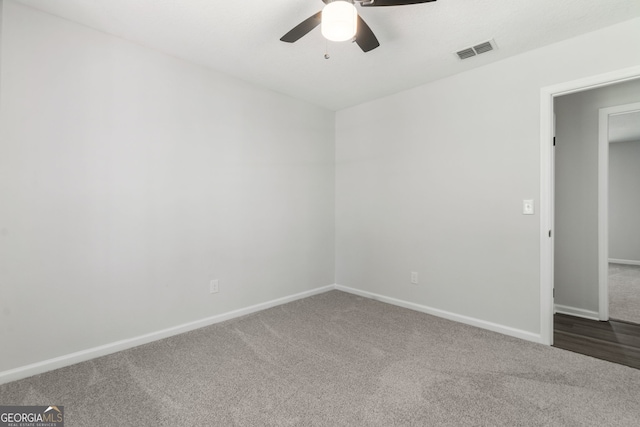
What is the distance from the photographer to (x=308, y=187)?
154 inches

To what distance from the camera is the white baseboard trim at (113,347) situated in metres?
2.01

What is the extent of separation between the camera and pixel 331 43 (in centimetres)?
246

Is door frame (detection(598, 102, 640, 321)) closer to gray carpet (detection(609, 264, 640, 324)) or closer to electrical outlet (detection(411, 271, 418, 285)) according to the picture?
gray carpet (detection(609, 264, 640, 324))

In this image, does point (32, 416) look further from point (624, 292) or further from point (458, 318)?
point (624, 292)

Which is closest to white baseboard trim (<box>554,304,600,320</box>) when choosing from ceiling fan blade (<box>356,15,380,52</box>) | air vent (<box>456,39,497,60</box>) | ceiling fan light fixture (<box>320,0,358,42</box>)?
air vent (<box>456,39,497,60</box>)

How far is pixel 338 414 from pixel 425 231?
2.14 m

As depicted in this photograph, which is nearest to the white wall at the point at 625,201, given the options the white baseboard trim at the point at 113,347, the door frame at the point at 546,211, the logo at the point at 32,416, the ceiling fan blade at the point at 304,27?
the door frame at the point at 546,211

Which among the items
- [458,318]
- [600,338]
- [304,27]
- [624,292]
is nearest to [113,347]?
[304,27]

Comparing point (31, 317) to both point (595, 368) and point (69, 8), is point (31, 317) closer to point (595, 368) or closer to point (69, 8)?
point (69, 8)

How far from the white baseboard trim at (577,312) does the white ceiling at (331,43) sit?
266 centimetres

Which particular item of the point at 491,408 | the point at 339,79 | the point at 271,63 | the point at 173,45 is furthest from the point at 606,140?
the point at 173,45

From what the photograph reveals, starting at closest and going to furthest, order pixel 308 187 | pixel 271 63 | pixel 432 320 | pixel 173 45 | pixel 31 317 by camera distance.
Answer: pixel 31 317
pixel 173 45
pixel 271 63
pixel 432 320
pixel 308 187

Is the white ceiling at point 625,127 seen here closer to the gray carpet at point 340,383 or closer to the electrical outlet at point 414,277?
the electrical outlet at point 414,277

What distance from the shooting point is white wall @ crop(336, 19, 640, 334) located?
2.58 metres
